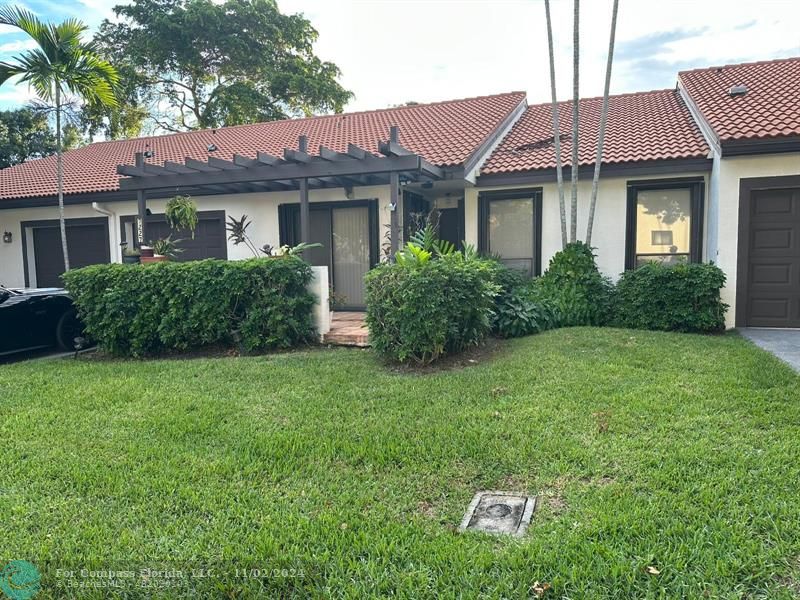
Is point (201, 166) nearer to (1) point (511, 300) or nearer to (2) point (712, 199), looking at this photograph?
(1) point (511, 300)

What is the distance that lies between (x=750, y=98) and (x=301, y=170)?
8.30 metres

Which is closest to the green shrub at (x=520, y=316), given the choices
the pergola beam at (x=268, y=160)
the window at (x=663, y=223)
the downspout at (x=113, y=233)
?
the window at (x=663, y=223)

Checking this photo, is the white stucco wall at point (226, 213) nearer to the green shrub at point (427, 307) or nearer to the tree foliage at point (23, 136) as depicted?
the green shrub at point (427, 307)

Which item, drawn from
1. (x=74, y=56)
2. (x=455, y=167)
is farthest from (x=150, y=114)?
(x=455, y=167)

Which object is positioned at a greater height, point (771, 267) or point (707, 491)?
point (771, 267)

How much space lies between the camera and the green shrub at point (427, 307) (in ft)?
20.9

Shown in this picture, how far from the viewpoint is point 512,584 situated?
2.39 meters

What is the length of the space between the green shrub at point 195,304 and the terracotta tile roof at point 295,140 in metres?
4.41

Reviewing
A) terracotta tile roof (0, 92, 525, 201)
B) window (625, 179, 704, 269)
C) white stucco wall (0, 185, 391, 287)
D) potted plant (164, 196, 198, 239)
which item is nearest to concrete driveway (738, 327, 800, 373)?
window (625, 179, 704, 269)

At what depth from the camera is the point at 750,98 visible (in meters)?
10.1

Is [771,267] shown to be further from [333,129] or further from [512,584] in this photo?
[333,129]

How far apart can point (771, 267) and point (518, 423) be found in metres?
6.75

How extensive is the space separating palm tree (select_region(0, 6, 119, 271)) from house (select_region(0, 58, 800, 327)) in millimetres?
2092

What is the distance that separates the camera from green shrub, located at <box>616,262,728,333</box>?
8.23 m
